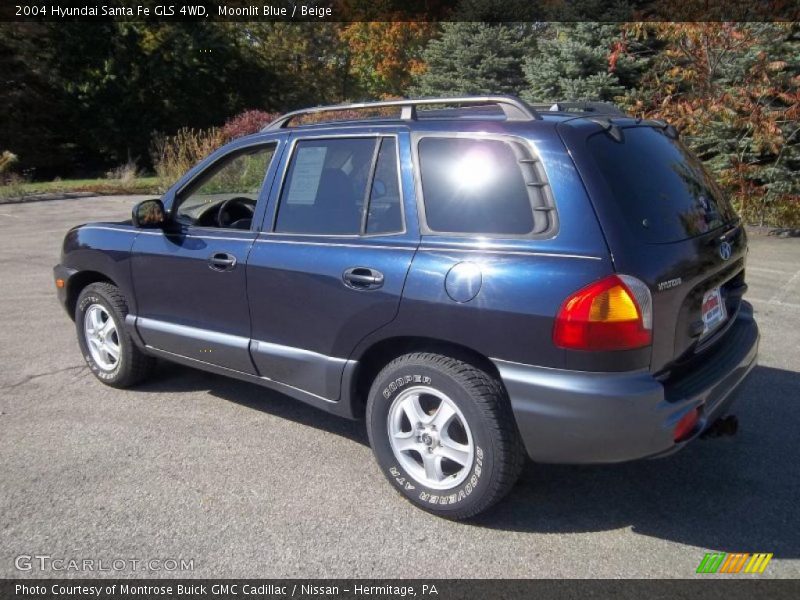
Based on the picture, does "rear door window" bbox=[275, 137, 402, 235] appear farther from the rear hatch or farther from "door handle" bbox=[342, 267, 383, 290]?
the rear hatch

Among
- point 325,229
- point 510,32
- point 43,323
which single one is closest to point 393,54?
point 510,32

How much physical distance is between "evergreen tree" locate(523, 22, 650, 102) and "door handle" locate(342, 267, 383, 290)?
38.8 feet

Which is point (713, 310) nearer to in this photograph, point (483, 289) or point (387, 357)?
point (483, 289)

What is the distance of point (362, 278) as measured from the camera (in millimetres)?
3434

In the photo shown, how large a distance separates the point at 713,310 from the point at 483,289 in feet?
3.88

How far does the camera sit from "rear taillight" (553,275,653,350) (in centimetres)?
283

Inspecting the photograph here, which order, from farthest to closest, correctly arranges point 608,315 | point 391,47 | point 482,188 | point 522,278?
1. point 391,47
2. point 482,188
3. point 522,278
4. point 608,315

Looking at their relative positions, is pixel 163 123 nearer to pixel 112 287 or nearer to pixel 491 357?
pixel 112 287

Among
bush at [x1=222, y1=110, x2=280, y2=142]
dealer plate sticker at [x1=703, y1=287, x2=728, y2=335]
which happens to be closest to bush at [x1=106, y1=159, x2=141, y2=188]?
bush at [x1=222, y1=110, x2=280, y2=142]

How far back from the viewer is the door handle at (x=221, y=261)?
13.3ft

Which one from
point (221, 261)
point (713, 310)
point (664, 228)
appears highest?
point (664, 228)

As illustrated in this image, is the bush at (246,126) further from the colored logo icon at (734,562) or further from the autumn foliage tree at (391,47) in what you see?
the colored logo icon at (734,562)

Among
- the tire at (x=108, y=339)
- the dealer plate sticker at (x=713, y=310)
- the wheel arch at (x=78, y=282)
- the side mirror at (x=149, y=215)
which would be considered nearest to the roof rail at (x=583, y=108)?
the dealer plate sticker at (x=713, y=310)

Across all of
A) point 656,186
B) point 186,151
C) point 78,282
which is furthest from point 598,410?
point 186,151
